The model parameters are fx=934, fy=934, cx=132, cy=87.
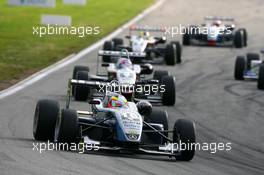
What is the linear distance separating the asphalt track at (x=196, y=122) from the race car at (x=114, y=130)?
226 millimetres

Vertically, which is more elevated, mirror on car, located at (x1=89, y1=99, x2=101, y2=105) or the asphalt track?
mirror on car, located at (x1=89, y1=99, x2=101, y2=105)

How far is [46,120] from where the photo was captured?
1562 cm

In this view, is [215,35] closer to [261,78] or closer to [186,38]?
[186,38]

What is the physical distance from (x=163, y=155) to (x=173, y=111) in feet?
19.6

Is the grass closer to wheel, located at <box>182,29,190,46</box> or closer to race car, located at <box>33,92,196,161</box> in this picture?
wheel, located at <box>182,29,190,46</box>

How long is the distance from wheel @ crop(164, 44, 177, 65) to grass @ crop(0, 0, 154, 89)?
11.6 feet

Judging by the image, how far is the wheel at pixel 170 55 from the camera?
3023 centimetres

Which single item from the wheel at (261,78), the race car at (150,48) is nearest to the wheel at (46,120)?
the wheel at (261,78)

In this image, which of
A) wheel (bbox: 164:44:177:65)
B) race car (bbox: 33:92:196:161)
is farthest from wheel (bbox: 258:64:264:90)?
race car (bbox: 33:92:196:161)

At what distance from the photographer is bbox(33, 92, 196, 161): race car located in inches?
595

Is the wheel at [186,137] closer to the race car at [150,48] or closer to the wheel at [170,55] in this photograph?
A: the race car at [150,48]

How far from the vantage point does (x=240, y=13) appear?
49844mm

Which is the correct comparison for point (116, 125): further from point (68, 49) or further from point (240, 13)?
point (240, 13)

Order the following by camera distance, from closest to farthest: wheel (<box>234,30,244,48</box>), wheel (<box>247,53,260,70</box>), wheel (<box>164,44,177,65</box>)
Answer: wheel (<box>247,53,260,70</box>)
wheel (<box>164,44,177,65</box>)
wheel (<box>234,30,244,48</box>)
